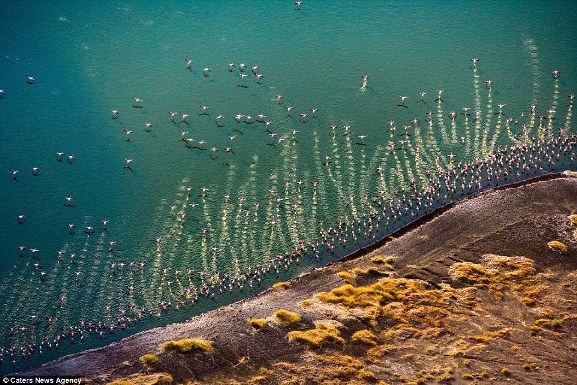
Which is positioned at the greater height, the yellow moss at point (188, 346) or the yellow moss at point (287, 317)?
the yellow moss at point (287, 317)

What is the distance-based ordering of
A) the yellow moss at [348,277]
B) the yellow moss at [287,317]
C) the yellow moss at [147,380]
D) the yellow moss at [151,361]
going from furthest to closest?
the yellow moss at [348,277]
the yellow moss at [287,317]
the yellow moss at [151,361]
the yellow moss at [147,380]

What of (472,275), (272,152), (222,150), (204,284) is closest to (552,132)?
(472,275)

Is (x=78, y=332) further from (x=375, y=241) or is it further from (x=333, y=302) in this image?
(x=375, y=241)

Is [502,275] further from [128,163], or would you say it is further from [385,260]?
[128,163]

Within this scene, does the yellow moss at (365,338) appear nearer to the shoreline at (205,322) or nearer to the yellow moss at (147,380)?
the shoreline at (205,322)

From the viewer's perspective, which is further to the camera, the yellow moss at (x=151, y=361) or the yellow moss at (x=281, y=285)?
the yellow moss at (x=281, y=285)

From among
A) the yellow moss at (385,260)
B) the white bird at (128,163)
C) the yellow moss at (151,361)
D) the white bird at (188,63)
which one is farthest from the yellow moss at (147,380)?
the white bird at (188,63)

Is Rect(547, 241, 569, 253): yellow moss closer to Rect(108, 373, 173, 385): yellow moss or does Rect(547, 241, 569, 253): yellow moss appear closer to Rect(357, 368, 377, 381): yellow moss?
Rect(357, 368, 377, 381): yellow moss

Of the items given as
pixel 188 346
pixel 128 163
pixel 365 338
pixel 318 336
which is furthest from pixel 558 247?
pixel 128 163
